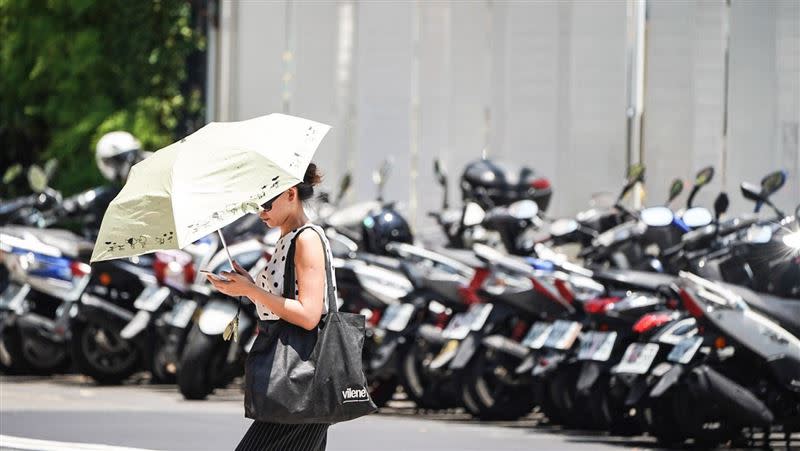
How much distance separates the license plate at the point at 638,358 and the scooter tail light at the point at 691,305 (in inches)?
16.4

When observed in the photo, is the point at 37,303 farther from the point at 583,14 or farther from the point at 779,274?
the point at 779,274

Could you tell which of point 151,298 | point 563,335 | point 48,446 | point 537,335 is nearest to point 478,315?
point 537,335

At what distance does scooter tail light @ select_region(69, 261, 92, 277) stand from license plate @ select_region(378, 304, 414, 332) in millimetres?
3624

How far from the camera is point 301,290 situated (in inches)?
242

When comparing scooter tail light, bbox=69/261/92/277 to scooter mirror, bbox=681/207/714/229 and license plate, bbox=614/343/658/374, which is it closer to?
scooter mirror, bbox=681/207/714/229

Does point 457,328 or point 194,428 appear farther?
point 457,328

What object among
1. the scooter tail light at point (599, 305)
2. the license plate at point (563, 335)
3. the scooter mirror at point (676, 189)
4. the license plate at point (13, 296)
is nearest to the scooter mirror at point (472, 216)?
the scooter mirror at point (676, 189)

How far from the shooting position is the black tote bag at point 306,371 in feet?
20.0

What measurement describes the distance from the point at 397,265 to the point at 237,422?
207 cm

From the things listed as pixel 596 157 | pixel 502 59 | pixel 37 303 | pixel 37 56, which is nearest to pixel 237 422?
pixel 37 303

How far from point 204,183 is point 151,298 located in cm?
911

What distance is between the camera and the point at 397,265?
45.5 feet

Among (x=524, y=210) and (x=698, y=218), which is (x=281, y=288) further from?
(x=524, y=210)

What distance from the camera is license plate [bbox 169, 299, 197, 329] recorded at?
14.7m
